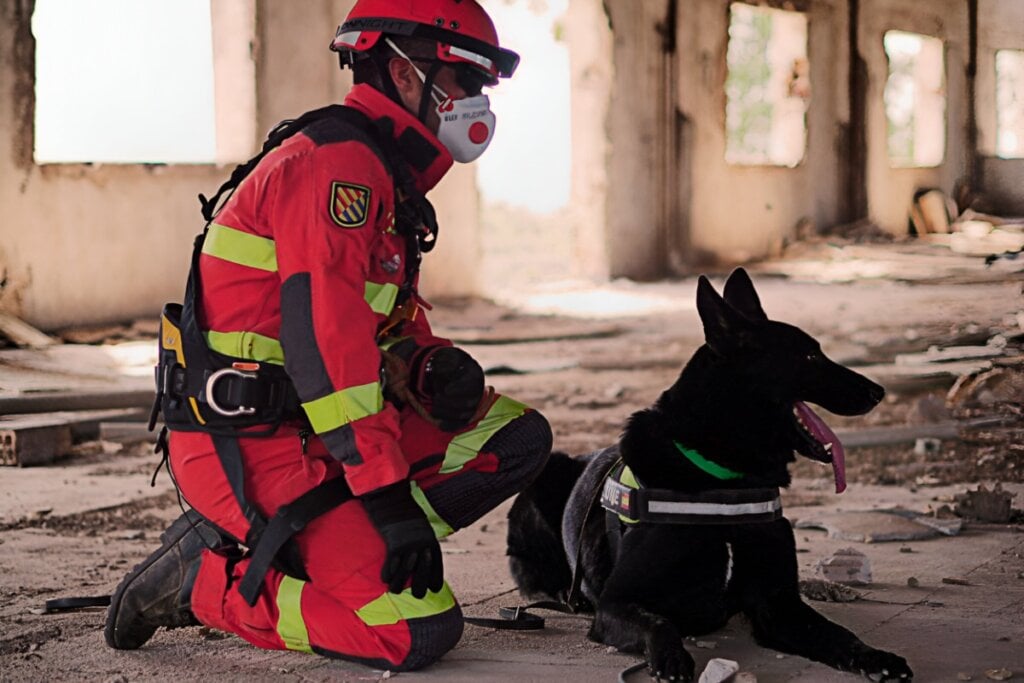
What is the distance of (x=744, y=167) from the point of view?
661 inches

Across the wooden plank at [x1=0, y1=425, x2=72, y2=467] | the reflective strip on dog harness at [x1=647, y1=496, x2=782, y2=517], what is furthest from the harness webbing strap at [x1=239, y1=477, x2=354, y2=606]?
the wooden plank at [x1=0, y1=425, x2=72, y2=467]

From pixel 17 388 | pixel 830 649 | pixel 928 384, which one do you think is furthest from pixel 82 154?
pixel 830 649

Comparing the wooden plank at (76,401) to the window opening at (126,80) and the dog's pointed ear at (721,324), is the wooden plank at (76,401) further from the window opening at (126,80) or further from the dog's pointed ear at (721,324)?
the window opening at (126,80)

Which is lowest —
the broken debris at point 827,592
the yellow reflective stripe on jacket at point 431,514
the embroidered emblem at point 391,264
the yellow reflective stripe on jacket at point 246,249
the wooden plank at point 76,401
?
the broken debris at point 827,592

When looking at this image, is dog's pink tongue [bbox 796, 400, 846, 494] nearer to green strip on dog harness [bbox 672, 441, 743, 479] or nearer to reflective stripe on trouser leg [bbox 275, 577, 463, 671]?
green strip on dog harness [bbox 672, 441, 743, 479]

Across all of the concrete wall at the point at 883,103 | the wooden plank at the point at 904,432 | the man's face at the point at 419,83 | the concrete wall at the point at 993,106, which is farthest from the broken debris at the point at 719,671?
the concrete wall at the point at 883,103

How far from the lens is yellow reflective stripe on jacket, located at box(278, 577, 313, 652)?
10.3ft

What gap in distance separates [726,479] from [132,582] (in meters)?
1.44

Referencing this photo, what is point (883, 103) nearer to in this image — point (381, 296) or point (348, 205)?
point (381, 296)

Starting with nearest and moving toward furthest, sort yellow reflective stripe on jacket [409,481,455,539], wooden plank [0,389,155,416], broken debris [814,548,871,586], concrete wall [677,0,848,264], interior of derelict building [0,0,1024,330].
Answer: yellow reflective stripe on jacket [409,481,455,539], broken debris [814,548,871,586], wooden plank [0,389,155,416], interior of derelict building [0,0,1024,330], concrete wall [677,0,848,264]

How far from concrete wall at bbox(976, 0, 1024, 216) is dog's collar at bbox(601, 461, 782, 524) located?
553 inches

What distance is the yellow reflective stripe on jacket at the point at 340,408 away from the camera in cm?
298

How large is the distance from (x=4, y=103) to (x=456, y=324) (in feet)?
12.6

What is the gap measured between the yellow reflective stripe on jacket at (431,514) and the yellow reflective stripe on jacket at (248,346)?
21.5 inches
